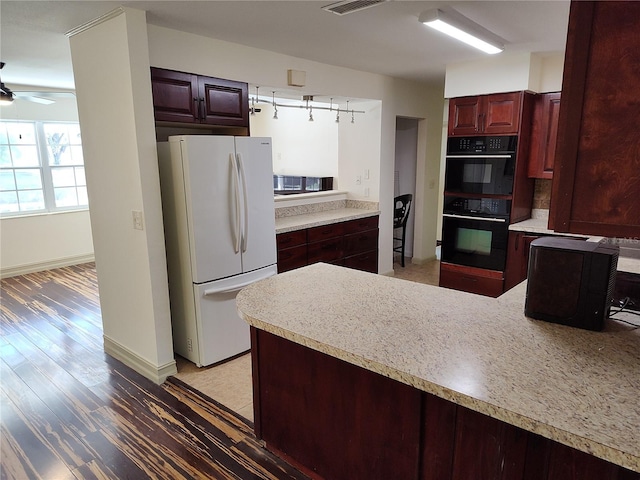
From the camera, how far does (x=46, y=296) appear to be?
4.72m

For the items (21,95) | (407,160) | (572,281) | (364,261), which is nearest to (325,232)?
(364,261)

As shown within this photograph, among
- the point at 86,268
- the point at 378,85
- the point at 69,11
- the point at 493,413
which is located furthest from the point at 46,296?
the point at 493,413

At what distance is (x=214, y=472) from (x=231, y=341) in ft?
3.92

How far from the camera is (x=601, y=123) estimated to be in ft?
3.55

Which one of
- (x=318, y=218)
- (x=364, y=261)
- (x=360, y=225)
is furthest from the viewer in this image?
(x=364, y=261)

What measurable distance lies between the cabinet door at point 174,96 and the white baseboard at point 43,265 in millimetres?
4185

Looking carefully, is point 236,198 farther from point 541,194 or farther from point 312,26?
point 541,194

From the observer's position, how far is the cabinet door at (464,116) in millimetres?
4012

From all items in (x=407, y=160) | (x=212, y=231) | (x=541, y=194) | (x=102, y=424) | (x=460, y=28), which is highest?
(x=460, y=28)

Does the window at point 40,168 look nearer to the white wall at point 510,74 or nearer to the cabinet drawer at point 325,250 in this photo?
the cabinet drawer at point 325,250

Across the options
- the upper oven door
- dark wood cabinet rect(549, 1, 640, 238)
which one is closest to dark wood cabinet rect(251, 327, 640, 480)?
dark wood cabinet rect(549, 1, 640, 238)

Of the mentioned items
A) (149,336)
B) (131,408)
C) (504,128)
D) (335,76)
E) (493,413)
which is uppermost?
(335,76)

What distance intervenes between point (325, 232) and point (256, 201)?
1092 mm

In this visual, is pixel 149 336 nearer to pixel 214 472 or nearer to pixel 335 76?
pixel 214 472
